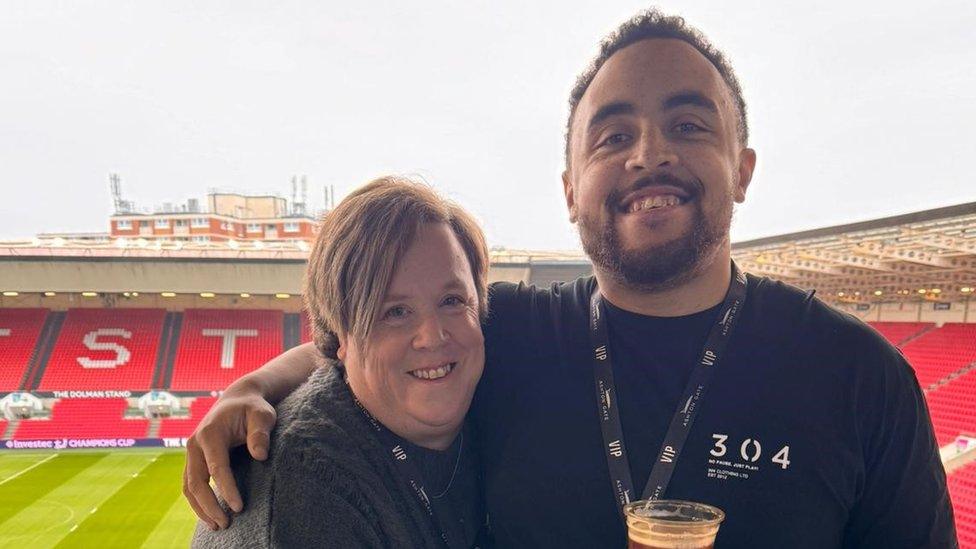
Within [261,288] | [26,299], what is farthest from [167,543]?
[26,299]

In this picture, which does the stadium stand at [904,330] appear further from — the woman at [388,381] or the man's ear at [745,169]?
the woman at [388,381]

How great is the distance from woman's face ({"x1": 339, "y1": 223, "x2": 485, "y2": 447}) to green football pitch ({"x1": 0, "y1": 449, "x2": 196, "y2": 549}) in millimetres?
8623

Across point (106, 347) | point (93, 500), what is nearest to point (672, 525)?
point (93, 500)

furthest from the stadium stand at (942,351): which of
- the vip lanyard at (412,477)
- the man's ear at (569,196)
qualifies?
the vip lanyard at (412,477)

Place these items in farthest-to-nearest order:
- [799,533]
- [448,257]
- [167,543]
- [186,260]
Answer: [186,260], [167,543], [448,257], [799,533]

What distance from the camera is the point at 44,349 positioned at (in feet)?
52.0

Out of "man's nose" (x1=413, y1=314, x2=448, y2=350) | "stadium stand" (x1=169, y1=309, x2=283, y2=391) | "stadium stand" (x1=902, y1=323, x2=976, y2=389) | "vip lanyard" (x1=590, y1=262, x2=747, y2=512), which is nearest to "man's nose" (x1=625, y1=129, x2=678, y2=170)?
"vip lanyard" (x1=590, y1=262, x2=747, y2=512)

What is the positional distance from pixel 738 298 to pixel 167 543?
9326 millimetres

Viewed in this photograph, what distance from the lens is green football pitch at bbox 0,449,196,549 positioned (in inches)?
336

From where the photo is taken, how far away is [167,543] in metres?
8.25

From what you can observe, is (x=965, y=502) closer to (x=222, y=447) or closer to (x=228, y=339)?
(x=222, y=447)

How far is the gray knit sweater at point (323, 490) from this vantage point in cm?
106

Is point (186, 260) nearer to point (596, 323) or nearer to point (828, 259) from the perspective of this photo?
point (828, 259)

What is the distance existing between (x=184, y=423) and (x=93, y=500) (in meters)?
4.27
